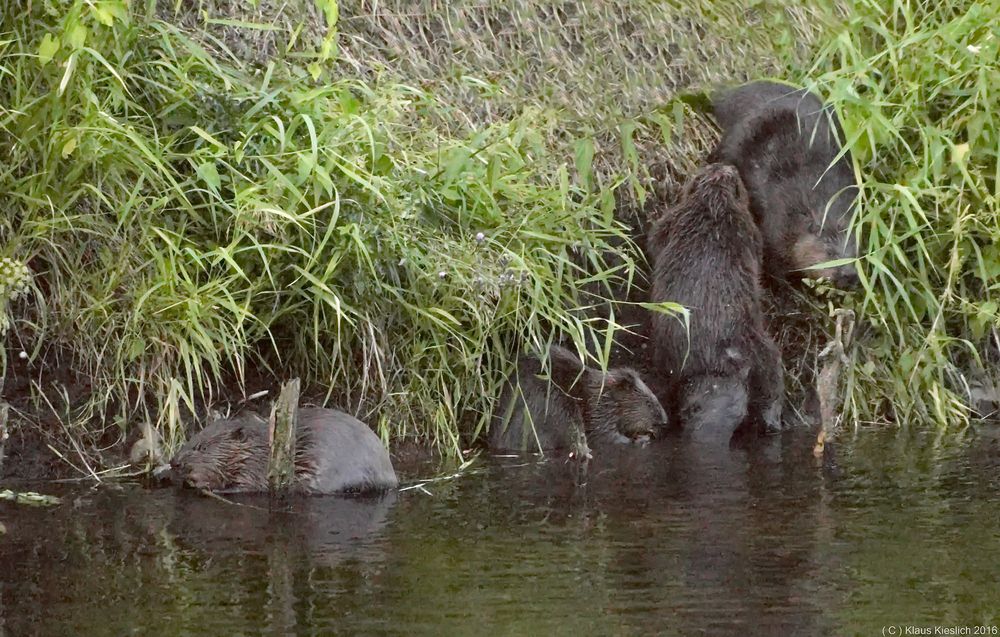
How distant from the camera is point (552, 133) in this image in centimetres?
613

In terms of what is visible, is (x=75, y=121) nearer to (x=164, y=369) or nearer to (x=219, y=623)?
(x=164, y=369)

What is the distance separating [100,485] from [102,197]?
910 mm

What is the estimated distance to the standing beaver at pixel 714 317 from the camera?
5590mm

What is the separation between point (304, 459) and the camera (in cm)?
460

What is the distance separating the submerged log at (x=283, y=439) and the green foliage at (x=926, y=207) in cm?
233

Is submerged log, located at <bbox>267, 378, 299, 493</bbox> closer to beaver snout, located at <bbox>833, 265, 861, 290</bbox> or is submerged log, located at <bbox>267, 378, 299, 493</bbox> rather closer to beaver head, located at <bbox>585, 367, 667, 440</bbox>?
beaver head, located at <bbox>585, 367, 667, 440</bbox>

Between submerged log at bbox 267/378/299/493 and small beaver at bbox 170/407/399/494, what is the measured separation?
51mm

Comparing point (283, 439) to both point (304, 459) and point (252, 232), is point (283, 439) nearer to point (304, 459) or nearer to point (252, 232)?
point (304, 459)

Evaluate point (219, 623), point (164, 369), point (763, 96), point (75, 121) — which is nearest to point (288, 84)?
point (75, 121)

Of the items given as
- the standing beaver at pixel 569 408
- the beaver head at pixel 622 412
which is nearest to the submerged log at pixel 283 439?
the standing beaver at pixel 569 408

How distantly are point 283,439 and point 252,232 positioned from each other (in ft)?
2.93

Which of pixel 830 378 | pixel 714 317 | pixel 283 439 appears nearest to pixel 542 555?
pixel 283 439

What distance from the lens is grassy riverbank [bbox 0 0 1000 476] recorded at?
16.2 feet

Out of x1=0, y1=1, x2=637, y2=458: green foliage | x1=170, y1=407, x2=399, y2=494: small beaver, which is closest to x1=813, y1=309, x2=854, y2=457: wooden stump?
x1=0, y1=1, x2=637, y2=458: green foliage
